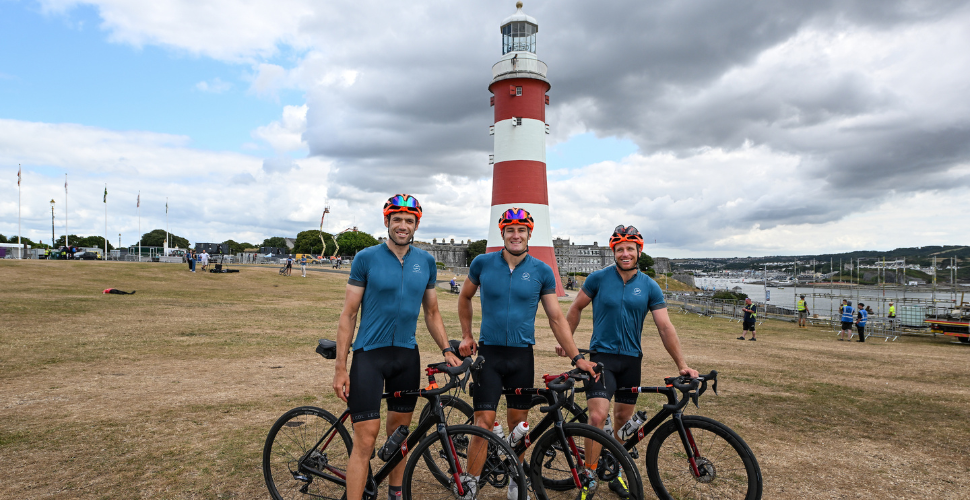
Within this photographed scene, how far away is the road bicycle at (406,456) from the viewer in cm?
359

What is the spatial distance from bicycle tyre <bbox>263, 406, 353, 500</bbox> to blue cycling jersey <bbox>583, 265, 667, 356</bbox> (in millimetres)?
2285

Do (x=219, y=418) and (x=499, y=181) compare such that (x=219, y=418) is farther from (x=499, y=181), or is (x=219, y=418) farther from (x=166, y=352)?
(x=499, y=181)

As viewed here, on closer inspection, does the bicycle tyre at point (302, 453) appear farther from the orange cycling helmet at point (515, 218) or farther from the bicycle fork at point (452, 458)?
the orange cycling helmet at point (515, 218)

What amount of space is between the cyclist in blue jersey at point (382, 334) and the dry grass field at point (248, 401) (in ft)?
5.37

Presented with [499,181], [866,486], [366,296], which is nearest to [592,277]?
[366,296]

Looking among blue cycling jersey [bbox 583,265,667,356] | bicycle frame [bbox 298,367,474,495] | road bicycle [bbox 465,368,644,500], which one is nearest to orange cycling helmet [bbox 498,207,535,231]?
blue cycling jersey [bbox 583,265,667,356]

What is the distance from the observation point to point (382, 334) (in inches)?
146

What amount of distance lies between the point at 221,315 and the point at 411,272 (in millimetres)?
15905

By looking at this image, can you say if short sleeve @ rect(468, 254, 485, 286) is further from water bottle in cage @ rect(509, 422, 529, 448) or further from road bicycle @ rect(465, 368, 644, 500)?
water bottle in cage @ rect(509, 422, 529, 448)

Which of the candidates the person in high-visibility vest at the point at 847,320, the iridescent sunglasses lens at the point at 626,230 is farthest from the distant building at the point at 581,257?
the iridescent sunglasses lens at the point at 626,230

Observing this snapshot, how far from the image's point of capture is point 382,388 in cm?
376

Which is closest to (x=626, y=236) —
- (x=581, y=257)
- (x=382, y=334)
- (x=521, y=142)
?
(x=382, y=334)

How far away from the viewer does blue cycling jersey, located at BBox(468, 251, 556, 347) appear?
428 centimetres

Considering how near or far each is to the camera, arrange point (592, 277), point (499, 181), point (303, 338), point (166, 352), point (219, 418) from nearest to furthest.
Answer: point (592, 277) < point (219, 418) < point (166, 352) < point (303, 338) < point (499, 181)
